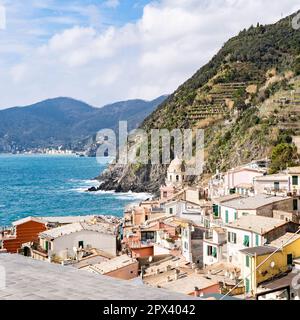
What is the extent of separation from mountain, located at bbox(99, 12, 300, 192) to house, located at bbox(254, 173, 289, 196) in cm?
900

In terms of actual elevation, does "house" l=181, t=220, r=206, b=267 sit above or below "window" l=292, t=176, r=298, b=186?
below

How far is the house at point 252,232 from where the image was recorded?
55.0ft

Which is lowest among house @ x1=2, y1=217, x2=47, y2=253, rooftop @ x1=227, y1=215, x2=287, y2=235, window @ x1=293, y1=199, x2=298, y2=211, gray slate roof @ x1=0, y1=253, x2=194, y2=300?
house @ x1=2, y1=217, x2=47, y2=253

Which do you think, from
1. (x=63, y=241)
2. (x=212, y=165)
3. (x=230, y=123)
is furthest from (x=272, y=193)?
(x=230, y=123)

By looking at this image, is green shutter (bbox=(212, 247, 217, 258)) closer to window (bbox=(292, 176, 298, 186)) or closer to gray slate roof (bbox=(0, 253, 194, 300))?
window (bbox=(292, 176, 298, 186))

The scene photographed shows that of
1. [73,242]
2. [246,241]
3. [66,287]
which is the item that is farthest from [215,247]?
[66,287]

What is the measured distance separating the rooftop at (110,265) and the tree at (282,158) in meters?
15.0

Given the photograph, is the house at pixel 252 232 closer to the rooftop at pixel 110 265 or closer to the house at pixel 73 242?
the rooftop at pixel 110 265

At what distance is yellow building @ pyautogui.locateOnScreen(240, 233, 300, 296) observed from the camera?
13.9 meters

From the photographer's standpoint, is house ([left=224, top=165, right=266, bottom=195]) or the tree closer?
house ([left=224, top=165, right=266, bottom=195])

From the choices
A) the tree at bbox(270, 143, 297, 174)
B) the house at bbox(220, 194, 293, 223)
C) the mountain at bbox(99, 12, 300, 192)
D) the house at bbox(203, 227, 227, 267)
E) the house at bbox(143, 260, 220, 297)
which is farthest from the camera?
the mountain at bbox(99, 12, 300, 192)

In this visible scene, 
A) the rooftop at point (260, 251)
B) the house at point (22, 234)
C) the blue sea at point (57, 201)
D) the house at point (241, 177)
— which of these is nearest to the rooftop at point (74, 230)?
the house at point (22, 234)

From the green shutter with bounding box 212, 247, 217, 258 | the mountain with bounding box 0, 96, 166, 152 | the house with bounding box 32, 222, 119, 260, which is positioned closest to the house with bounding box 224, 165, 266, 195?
the house with bounding box 32, 222, 119, 260
